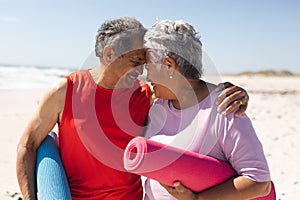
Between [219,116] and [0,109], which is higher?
[219,116]

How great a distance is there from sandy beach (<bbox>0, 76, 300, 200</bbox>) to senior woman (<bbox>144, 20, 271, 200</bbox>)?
2.87 m

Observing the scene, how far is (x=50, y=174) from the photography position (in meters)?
2.21

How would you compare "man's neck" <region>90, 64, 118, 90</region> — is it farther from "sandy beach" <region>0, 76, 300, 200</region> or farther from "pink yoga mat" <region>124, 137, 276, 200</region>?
"sandy beach" <region>0, 76, 300, 200</region>

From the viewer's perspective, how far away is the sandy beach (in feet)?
16.0

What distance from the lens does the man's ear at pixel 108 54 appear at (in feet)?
7.46

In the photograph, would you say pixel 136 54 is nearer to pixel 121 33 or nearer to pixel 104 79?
pixel 121 33

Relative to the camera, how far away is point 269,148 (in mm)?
6719

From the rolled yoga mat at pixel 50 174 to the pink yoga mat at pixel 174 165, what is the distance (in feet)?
1.70

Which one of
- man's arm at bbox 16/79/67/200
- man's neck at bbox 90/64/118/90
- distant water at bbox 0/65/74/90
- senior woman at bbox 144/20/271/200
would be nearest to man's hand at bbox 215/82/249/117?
senior woman at bbox 144/20/271/200

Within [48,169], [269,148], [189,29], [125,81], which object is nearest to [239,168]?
[189,29]

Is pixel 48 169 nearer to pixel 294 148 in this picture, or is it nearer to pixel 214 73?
pixel 214 73

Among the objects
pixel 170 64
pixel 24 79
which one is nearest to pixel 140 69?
pixel 170 64

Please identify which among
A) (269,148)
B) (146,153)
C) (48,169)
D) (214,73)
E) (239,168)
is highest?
(214,73)

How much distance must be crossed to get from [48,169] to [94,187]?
31 centimetres
